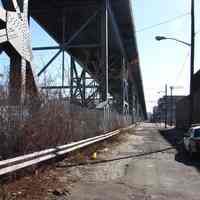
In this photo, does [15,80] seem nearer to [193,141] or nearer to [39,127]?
[39,127]

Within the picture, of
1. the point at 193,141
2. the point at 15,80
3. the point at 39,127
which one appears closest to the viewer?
the point at 15,80

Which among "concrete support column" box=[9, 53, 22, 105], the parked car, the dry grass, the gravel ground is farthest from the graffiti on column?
the parked car

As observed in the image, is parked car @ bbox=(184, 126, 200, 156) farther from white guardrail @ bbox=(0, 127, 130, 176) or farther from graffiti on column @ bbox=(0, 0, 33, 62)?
graffiti on column @ bbox=(0, 0, 33, 62)

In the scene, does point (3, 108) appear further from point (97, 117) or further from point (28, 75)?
point (97, 117)

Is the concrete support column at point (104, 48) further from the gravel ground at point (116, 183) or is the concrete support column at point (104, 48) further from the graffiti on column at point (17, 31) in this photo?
the graffiti on column at point (17, 31)

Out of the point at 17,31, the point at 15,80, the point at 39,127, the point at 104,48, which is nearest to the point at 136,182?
the point at 39,127

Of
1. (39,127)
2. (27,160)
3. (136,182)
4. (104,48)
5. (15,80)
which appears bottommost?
(136,182)

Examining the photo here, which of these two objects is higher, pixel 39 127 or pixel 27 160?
pixel 39 127

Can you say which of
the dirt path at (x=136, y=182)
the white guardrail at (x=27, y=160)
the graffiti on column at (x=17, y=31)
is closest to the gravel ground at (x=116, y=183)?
the dirt path at (x=136, y=182)

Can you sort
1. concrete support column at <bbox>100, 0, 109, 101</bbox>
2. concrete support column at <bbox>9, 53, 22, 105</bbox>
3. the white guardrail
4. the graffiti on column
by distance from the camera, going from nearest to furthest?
the white guardrail < concrete support column at <bbox>9, 53, 22, 105</bbox> < the graffiti on column < concrete support column at <bbox>100, 0, 109, 101</bbox>

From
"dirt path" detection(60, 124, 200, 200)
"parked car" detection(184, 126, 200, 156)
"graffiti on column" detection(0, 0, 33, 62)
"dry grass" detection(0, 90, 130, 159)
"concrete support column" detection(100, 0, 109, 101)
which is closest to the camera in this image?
"dirt path" detection(60, 124, 200, 200)

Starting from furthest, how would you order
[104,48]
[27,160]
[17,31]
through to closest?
1. [104,48]
2. [17,31]
3. [27,160]

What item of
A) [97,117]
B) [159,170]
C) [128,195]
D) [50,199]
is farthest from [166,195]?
[97,117]

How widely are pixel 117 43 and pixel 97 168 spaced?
30.6 meters
